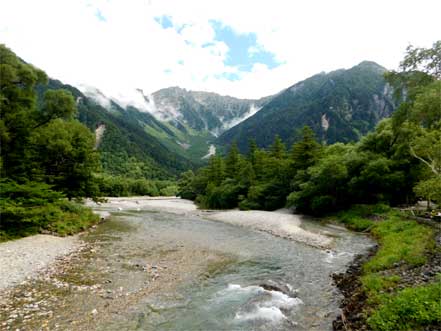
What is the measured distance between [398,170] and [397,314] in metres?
34.2

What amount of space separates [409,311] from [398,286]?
3122 mm

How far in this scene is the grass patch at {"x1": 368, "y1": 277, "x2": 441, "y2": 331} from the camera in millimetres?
9375

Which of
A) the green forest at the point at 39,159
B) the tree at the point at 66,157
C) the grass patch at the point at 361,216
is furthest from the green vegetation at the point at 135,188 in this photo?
the grass patch at the point at 361,216

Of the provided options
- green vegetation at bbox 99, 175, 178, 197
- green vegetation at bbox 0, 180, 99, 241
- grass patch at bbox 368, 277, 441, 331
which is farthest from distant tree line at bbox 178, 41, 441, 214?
green vegetation at bbox 99, 175, 178, 197

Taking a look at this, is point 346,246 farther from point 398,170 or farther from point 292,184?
point 292,184

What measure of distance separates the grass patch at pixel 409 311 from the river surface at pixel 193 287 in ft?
6.46

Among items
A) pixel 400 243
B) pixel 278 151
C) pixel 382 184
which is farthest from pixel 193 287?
pixel 278 151

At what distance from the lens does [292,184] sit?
168 feet

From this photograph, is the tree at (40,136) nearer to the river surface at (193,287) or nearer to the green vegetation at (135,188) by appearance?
the river surface at (193,287)

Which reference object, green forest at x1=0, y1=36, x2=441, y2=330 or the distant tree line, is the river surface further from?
the distant tree line

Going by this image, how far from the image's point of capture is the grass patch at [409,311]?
30.8ft

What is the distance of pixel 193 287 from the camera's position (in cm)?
1543

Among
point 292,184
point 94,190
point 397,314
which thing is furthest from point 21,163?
point 292,184

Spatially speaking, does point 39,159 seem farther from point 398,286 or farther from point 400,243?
point 398,286
